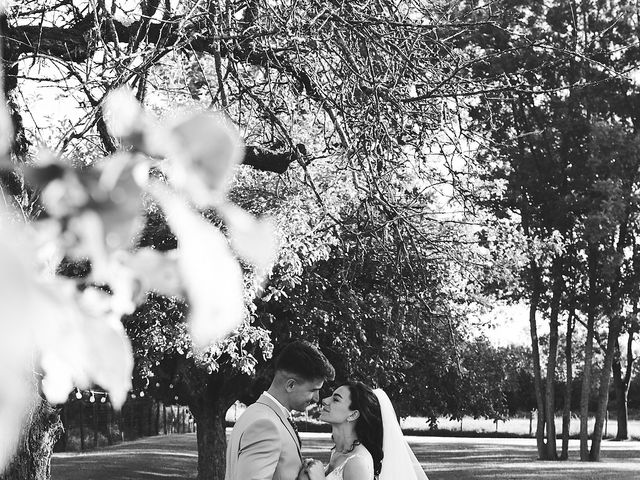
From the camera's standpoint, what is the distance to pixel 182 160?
0.61 meters

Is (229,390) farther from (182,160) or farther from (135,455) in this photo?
(182,160)

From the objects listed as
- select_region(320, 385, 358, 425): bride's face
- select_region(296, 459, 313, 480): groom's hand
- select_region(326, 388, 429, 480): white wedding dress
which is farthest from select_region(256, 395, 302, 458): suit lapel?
select_region(326, 388, 429, 480): white wedding dress

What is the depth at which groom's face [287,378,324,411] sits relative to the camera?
4.54 m

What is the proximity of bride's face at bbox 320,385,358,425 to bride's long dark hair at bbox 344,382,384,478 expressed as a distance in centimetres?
3

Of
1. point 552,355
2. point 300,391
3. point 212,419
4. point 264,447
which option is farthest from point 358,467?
point 552,355

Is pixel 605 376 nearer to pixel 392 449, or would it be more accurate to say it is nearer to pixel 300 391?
pixel 392 449

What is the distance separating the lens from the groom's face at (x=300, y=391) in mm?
4543

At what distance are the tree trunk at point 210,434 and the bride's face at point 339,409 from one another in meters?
16.0

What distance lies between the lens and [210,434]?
830 inches

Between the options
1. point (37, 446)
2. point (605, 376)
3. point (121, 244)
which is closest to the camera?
point (121, 244)

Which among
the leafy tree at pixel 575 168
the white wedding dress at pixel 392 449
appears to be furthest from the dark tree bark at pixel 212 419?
the white wedding dress at pixel 392 449

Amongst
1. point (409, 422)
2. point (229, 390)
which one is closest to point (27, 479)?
point (229, 390)

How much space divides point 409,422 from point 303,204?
47.2 m

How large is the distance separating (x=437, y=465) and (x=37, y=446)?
20.5 meters
